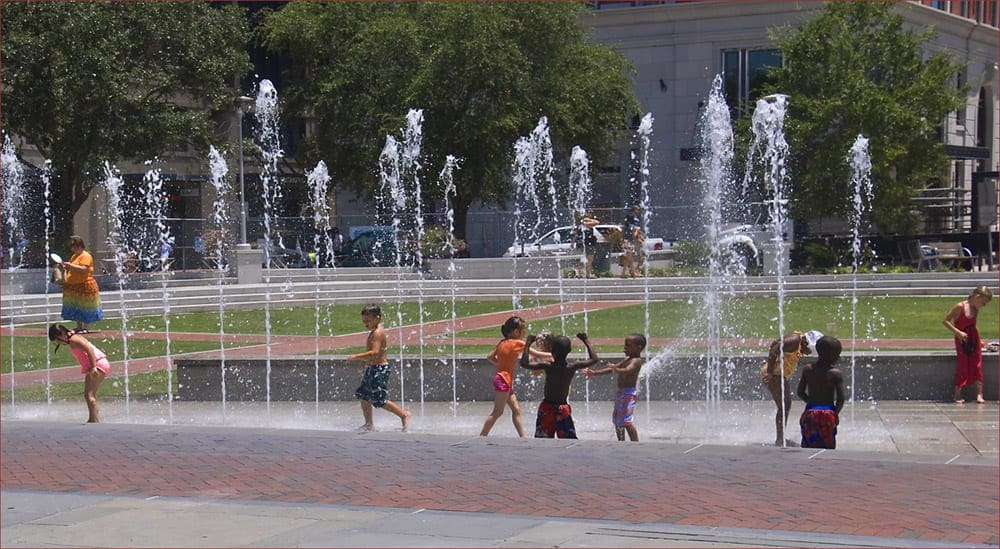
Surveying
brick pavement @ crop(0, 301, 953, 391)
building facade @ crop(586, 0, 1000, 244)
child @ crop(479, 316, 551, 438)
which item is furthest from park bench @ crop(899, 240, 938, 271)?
child @ crop(479, 316, 551, 438)

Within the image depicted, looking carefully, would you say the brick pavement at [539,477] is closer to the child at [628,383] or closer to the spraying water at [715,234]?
the child at [628,383]

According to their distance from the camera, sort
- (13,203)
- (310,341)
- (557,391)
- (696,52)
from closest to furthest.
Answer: (557,391) < (310,341) < (13,203) < (696,52)

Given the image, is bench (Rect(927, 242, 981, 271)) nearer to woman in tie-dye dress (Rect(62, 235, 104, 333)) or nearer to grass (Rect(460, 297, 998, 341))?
grass (Rect(460, 297, 998, 341))

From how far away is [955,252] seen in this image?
109 feet

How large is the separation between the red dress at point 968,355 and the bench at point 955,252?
19955mm

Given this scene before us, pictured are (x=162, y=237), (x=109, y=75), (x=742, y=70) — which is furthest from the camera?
(x=742, y=70)

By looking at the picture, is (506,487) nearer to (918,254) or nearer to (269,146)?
(918,254)

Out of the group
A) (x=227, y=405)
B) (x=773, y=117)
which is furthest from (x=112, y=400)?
(x=773, y=117)

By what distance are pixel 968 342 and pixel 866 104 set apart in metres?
21.0

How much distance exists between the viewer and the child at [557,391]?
9.57 m

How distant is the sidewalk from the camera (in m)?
6.52

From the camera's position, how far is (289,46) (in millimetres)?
41125

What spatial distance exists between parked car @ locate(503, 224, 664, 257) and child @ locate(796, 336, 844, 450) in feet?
74.6

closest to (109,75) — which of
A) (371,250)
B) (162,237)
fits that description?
(162,237)
